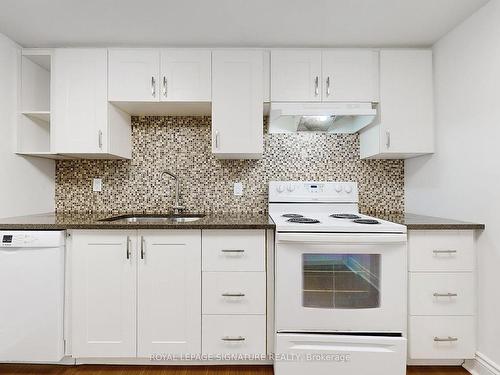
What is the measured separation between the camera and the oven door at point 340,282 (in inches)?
65.6

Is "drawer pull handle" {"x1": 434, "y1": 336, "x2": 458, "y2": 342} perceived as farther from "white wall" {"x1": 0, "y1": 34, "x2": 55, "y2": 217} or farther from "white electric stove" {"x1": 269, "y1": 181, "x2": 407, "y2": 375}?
"white wall" {"x1": 0, "y1": 34, "x2": 55, "y2": 217}

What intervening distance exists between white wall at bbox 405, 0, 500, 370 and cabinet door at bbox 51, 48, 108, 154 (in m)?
2.44

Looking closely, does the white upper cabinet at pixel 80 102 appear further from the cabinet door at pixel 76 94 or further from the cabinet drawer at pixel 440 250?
the cabinet drawer at pixel 440 250

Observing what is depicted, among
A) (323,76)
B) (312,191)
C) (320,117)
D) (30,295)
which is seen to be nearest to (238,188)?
(312,191)

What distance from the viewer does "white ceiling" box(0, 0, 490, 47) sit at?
1.71 metres

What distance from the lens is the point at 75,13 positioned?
1.79 metres

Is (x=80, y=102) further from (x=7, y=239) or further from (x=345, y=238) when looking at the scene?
(x=345, y=238)

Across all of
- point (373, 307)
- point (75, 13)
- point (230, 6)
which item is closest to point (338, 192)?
point (373, 307)

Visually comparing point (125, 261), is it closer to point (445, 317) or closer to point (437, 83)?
point (445, 317)

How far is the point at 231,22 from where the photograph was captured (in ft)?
6.14

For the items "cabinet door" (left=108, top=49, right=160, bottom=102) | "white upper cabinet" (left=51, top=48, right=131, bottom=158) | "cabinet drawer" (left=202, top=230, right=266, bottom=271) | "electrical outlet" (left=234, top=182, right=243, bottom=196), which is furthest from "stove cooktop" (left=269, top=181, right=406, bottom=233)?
"white upper cabinet" (left=51, top=48, right=131, bottom=158)

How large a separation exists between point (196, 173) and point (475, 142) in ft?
6.50

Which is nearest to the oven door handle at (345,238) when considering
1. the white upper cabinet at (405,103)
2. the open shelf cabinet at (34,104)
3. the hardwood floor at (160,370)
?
the white upper cabinet at (405,103)

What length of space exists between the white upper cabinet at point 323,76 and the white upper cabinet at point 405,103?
98mm
